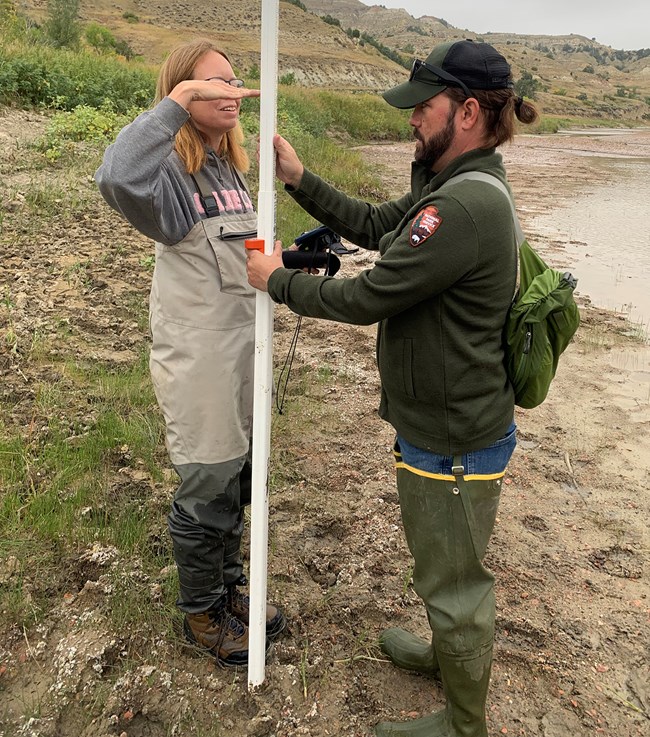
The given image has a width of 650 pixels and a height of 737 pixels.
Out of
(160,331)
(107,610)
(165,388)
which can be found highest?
(160,331)

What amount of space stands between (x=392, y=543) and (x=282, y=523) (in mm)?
576

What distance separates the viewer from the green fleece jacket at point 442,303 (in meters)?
1.67

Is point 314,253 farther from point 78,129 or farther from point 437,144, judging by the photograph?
point 78,129

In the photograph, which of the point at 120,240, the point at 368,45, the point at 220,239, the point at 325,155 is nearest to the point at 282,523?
the point at 220,239

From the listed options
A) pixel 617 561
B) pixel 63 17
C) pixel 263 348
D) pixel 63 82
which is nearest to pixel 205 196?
pixel 263 348

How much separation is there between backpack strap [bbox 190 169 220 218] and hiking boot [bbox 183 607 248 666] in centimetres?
147

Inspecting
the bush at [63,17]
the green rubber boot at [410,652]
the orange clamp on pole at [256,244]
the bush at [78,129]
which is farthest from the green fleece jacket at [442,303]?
the bush at [63,17]

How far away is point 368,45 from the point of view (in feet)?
261

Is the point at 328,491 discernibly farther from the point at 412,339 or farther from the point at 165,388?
the point at 412,339

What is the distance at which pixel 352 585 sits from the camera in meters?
2.86

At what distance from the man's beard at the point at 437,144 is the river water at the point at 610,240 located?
5818 mm

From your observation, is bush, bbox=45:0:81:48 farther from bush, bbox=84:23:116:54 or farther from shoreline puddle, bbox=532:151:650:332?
shoreline puddle, bbox=532:151:650:332

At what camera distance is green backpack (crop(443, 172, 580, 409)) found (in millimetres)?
1776

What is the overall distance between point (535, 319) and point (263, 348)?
31.7 inches
